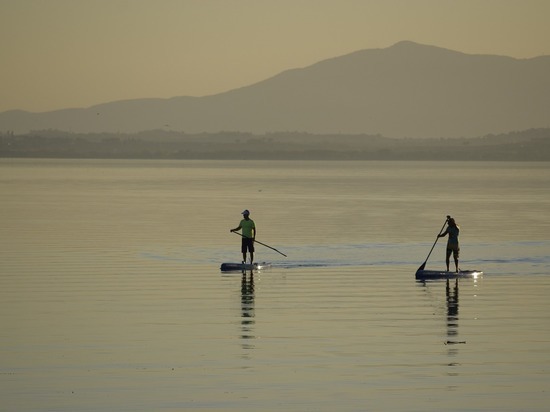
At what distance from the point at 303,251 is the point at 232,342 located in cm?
2077

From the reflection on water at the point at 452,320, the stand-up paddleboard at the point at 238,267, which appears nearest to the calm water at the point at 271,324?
the reflection on water at the point at 452,320

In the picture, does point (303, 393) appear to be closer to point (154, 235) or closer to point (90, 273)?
point (90, 273)

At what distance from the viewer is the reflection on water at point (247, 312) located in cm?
2344

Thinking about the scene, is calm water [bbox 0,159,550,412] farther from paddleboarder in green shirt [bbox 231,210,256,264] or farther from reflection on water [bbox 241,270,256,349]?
paddleboarder in green shirt [bbox 231,210,256,264]

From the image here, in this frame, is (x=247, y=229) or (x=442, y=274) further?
(x=247, y=229)

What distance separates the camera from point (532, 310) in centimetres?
2788

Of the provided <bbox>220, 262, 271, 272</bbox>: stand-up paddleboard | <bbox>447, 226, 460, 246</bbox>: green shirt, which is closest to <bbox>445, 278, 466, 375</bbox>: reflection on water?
<bbox>447, 226, 460, 246</bbox>: green shirt

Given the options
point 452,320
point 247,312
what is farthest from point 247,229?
point 452,320

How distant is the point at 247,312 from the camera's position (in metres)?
27.3

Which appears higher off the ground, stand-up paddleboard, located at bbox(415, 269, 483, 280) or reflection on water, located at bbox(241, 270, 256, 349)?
stand-up paddleboard, located at bbox(415, 269, 483, 280)

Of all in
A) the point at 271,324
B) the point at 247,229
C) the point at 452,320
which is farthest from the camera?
the point at 247,229

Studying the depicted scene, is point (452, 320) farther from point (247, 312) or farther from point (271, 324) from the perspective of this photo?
point (247, 312)

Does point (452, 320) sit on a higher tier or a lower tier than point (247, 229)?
lower

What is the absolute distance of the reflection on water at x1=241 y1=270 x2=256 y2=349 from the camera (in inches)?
923
